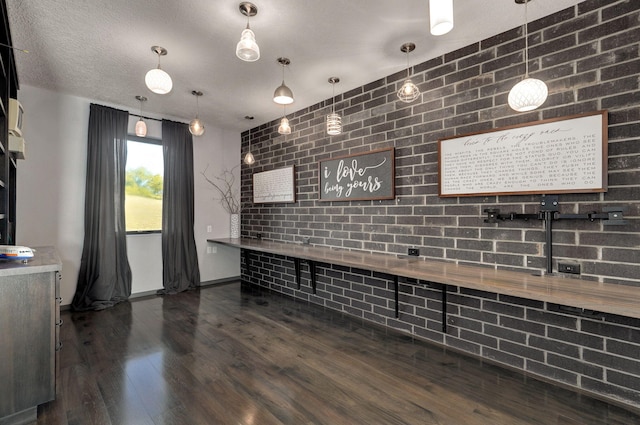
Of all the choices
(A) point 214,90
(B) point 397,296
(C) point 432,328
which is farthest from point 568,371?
(A) point 214,90

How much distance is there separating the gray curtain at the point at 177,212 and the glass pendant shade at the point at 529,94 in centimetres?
435

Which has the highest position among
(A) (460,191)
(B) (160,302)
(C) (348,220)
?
(A) (460,191)

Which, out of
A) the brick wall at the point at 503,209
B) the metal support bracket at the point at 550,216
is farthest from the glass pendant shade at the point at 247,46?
the metal support bracket at the point at 550,216

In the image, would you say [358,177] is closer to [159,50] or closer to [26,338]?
[159,50]

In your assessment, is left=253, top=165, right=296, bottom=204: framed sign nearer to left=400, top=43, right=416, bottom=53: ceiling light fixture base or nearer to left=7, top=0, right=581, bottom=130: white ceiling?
left=7, top=0, right=581, bottom=130: white ceiling

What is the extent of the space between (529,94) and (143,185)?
4657mm

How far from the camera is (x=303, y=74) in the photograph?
130 inches

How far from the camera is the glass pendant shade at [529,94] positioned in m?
1.96

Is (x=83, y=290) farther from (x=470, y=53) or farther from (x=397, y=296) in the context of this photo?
(x=470, y=53)

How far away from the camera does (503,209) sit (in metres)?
2.52

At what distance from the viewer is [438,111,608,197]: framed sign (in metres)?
2.10

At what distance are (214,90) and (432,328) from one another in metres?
3.54

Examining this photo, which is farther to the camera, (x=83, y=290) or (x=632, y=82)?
(x=83, y=290)

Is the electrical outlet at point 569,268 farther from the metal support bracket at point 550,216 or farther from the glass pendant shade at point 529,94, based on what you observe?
the glass pendant shade at point 529,94
